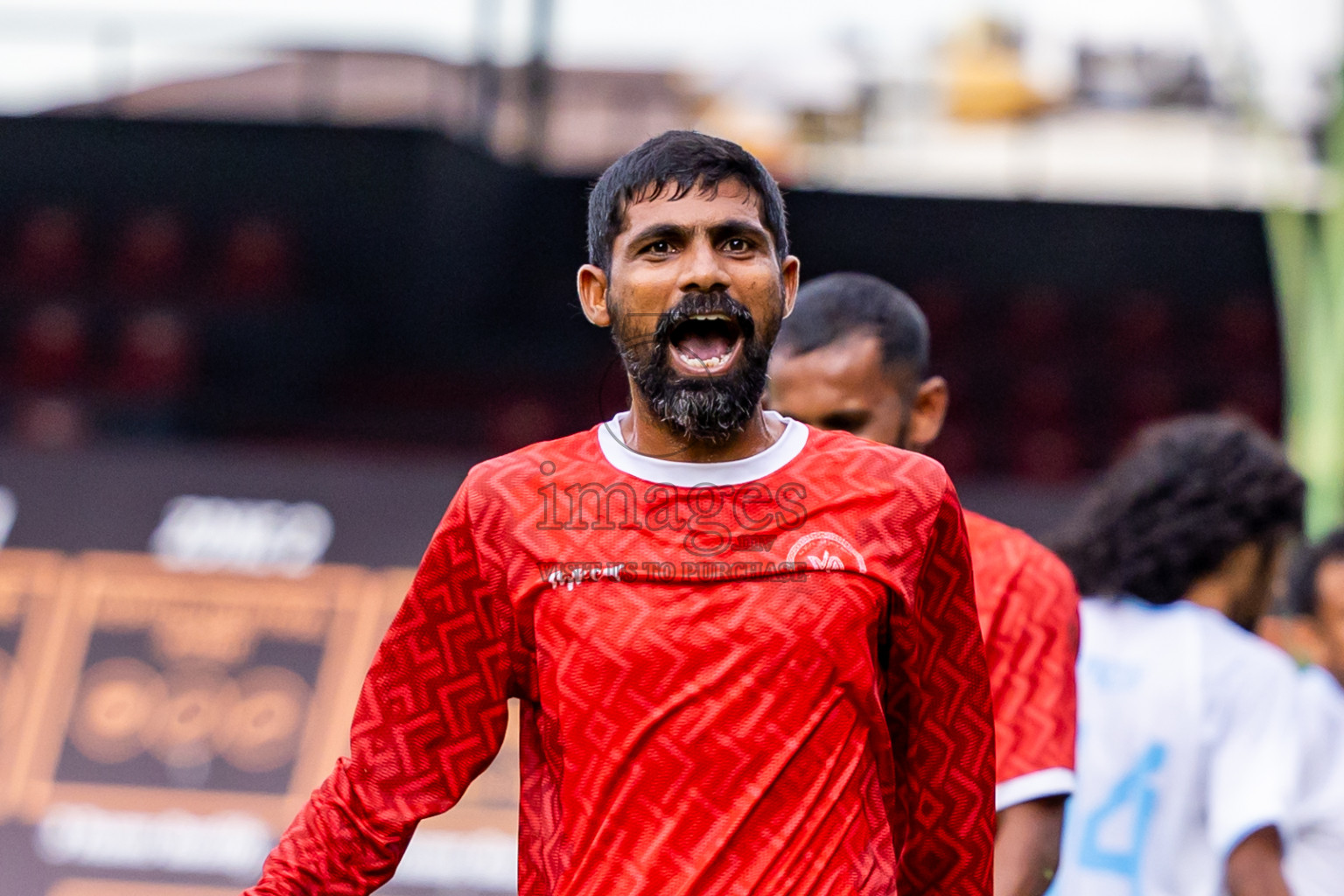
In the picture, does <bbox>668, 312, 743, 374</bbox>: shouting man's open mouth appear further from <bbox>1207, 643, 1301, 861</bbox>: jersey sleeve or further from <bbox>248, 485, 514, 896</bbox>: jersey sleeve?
<bbox>1207, 643, 1301, 861</bbox>: jersey sleeve

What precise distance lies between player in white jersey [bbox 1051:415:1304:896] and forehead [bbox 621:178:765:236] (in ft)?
4.39

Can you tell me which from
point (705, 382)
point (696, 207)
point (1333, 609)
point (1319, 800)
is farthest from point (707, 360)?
point (1333, 609)

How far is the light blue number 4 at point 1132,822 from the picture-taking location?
2602 mm

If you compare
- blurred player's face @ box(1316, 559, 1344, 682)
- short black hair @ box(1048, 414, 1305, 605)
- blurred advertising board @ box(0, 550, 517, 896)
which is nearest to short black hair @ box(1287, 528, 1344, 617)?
blurred player's face @ box(1316, 559, 1344, 682)

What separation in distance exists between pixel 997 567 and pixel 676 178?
0.87 m

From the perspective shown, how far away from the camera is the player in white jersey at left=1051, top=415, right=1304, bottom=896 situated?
2.57 m

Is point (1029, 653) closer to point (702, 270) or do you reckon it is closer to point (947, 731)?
point (947, 731)

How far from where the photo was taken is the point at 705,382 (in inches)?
66.5

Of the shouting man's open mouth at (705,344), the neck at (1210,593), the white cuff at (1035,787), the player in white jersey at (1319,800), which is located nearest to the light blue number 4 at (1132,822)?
the player in white jersey at (1319,800)

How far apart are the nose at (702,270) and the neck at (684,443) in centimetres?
14

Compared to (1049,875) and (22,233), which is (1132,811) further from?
(22,233)

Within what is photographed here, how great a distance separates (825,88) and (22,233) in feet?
17.4

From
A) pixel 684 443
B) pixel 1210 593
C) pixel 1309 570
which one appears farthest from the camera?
pixel 1309 570

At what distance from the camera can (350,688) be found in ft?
18.2
